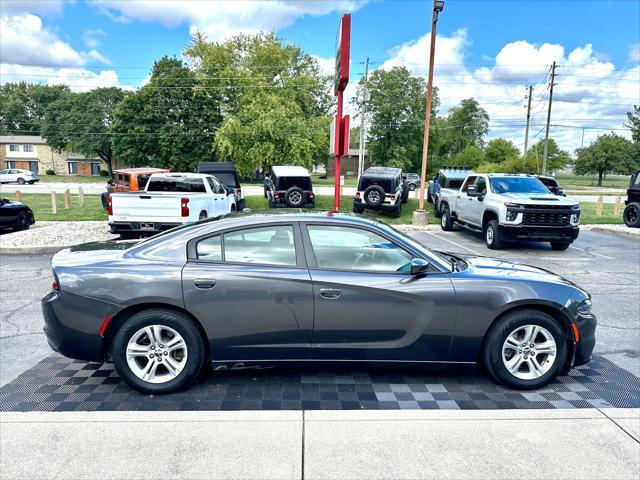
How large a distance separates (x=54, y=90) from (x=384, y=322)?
106 metres

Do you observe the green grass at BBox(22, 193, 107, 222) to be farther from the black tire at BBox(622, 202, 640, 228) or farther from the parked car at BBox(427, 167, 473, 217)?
the black tire at BBox(622, 202, 640, 228)

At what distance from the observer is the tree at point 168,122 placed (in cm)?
4394

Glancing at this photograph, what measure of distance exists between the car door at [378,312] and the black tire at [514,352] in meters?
0.37

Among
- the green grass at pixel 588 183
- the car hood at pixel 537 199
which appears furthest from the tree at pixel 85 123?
the green grass at pixel 588 183

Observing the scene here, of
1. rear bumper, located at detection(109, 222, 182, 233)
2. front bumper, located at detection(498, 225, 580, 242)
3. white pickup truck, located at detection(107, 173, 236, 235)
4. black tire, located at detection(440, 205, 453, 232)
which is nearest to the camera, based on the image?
white pickup truck, located at detection(107, 173, 236, 235)

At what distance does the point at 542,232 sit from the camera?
1072 cm

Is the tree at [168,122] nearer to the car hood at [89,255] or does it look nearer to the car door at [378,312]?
the car hood at [89,255]

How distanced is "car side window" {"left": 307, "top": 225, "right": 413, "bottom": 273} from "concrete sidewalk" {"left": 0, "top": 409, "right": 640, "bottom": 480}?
3.74 feet

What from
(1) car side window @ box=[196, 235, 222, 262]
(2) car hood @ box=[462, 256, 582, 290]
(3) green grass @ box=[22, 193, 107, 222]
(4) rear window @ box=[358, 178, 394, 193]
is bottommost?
(3) green grass @ box=[22, 193, 107, 222]

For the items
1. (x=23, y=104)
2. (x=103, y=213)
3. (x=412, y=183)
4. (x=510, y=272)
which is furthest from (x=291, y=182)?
(x=23, y=104)

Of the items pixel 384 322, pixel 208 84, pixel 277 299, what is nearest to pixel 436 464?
pixel 384 322

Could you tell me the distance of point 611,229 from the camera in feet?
48.2

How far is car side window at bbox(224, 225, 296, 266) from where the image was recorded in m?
3.60

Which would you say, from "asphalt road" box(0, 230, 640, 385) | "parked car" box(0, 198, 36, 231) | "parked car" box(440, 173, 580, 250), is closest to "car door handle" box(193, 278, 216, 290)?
"asphalt road" box(0, 230, 640, 385)
